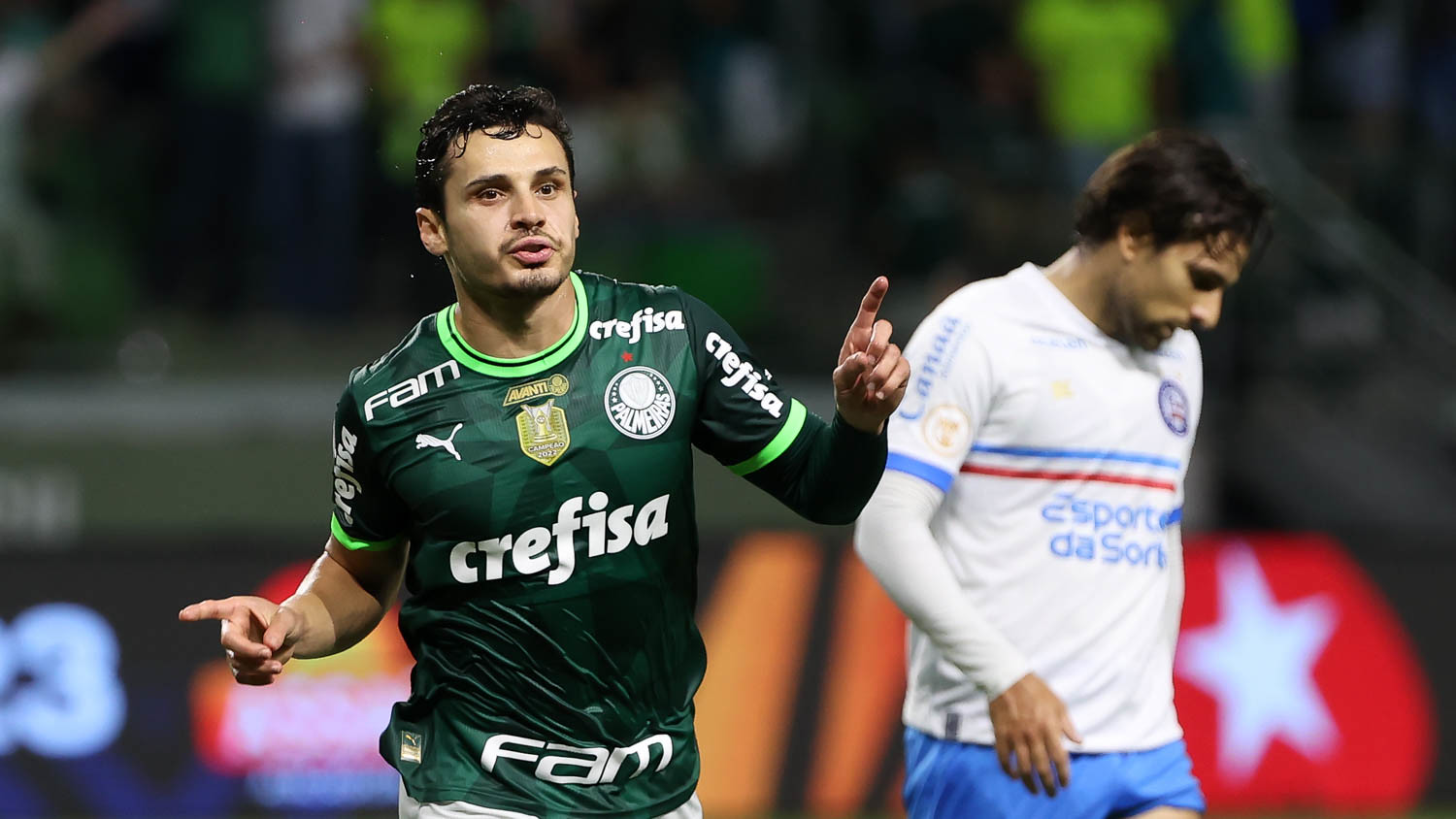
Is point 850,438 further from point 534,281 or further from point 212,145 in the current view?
point 212,145

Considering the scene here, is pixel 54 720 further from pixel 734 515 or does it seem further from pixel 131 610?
pixel 734 515

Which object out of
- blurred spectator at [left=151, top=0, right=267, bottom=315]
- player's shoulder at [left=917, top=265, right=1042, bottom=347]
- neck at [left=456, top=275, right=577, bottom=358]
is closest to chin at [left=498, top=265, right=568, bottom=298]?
neck at [left=456, top=275, right=577, bottom=358]

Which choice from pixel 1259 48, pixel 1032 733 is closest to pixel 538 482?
pixel 1032 733

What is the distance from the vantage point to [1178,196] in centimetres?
434

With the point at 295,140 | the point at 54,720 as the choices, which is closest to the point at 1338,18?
the point at 295,140

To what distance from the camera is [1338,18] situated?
11.6 m

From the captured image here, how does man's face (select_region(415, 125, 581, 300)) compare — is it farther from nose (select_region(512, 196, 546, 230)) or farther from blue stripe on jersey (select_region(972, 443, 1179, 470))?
blue stripe on jersey (select_region(972, 443, 1179, 470))

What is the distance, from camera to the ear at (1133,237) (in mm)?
4406

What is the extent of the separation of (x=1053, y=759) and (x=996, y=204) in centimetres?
653

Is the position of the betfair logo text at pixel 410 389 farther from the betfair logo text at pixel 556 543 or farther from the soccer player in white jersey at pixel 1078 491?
the soccer player in white jersey at pixel 1078 491

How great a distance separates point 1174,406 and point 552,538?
5.13 ft

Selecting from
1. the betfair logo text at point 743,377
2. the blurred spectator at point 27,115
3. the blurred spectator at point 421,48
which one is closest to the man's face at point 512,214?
the betfair logo text at point 743,377

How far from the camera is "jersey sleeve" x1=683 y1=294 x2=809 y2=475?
3789mm

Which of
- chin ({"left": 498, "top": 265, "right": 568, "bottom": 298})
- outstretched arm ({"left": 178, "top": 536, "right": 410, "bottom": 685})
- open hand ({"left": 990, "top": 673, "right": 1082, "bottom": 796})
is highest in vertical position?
chin ({"left": 498, "top": 265, "right": 568, "bottom": 298})
